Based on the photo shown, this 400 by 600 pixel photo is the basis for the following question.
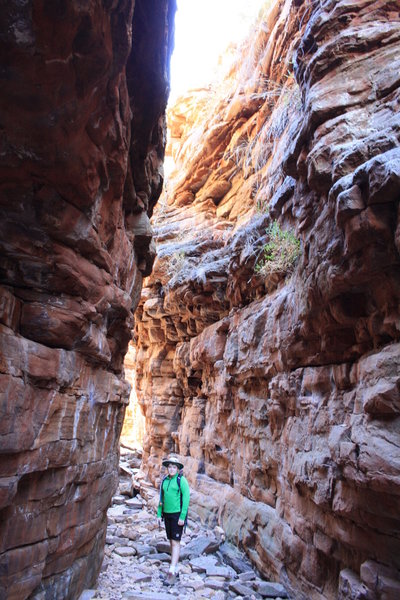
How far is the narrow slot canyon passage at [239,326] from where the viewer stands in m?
3.59

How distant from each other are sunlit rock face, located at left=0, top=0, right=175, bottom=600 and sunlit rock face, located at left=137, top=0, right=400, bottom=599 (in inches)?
104

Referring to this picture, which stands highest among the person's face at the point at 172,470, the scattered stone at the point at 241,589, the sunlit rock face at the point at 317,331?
the sunlit rock face at the point at 317,331

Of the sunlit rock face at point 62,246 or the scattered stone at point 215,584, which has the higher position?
the sunlit rock face at point 62,246

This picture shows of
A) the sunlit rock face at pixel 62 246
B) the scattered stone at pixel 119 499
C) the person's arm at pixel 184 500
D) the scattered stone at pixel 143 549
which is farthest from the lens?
the scattered stone at pixel 119 499

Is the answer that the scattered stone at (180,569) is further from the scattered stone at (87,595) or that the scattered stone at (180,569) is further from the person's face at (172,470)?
the person's face at (172,470)

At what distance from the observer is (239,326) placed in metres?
10.2

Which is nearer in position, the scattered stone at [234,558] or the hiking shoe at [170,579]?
the hiking shoe at [170,579]

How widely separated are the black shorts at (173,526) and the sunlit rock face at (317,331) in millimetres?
1699

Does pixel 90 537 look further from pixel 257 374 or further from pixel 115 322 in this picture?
pixel 257 374

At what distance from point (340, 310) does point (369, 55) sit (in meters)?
3.73

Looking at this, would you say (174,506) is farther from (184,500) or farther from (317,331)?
(317,331)

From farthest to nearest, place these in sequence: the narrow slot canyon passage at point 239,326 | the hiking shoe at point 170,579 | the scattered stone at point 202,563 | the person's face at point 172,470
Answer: the scattered stone at point 202,563
the person's face at point 172,470
the hiking shoe at point 170,579
the narrow slot canyon passage at point 239,326

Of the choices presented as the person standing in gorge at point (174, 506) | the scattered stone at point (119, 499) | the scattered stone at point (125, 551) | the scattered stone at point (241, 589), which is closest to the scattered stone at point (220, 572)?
the scattered stone at point (241, 589)

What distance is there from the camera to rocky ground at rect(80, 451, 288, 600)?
6270 mm
